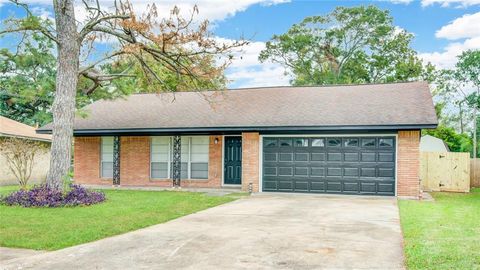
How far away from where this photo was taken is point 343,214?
1026 centimetres

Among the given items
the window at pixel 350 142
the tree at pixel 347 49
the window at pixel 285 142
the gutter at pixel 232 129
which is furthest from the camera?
the tree at pixel 347 49

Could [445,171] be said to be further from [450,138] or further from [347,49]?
[347,49]

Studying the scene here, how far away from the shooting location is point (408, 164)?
45.9 ft


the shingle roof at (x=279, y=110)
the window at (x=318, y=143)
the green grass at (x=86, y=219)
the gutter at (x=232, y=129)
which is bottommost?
the green grass at (x=86, y=219)

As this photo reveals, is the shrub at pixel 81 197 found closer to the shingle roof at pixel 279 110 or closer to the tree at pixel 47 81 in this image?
the tree at pixel 47 81

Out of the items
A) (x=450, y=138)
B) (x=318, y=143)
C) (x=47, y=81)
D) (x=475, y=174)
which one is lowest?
(x=475, y=174)

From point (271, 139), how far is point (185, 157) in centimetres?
368

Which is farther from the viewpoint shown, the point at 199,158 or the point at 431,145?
the point at 431,145

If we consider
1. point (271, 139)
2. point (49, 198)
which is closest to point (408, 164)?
point (271, 139)

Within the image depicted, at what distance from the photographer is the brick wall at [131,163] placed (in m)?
16.9

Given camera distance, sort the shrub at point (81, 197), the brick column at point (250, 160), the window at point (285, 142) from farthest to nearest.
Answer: the brick column at point (250, 160), the window at point (285, 142), the shrub at point (81, 197)

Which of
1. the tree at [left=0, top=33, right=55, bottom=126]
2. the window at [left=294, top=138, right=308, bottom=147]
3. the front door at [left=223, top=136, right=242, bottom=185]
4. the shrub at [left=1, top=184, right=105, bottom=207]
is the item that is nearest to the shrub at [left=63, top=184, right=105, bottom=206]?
the shrub at [left=1, top=184, right=105, bottom=207]

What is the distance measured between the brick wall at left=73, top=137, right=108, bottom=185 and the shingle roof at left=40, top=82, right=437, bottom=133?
84 centimetres

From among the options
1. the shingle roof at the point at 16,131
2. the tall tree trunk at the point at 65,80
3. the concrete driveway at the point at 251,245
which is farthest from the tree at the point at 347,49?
the concrete driveway at the point at 251,245
